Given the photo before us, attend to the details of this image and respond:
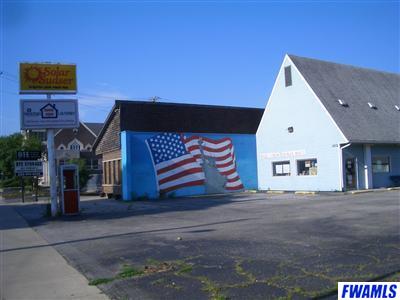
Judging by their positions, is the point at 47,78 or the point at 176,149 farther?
the point at 176,149

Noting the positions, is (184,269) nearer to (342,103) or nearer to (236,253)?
(236,253)

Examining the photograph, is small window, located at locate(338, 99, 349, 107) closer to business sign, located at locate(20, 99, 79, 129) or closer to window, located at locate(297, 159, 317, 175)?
window, located at locate(297, 159, 317, 175)

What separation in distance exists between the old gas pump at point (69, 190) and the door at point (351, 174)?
16328 mm

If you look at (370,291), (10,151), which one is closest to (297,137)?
Result: (370,291)

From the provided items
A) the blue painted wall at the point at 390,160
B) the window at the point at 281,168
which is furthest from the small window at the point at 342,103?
the window at the point at 281,168

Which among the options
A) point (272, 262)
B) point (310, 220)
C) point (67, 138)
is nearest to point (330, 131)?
point (310, 220)

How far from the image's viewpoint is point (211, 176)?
110 feet

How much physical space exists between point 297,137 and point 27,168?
65.9ft

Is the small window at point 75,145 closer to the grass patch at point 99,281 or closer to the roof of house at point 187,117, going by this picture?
the roof of house at point 187,117

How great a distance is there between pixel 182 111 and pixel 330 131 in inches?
408

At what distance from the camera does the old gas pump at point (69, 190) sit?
21.2 meters

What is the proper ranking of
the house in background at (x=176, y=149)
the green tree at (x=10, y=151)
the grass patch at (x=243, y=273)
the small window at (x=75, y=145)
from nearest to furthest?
the grass patch at (x=243, y=273) → the house in background at (x=176, y=149) → the green tree at (x=10, y=151) → the small window at (x=75, y=145)

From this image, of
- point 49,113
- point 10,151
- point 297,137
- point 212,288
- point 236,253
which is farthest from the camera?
point 10,151

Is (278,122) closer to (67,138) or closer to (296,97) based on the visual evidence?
(296,97)
